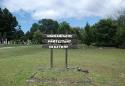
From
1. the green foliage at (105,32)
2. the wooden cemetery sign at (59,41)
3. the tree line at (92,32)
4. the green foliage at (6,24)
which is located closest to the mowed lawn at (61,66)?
the wooden cemetery sign at (59,41)

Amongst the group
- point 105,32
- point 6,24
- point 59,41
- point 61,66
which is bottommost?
point 61,66

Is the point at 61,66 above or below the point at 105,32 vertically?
below

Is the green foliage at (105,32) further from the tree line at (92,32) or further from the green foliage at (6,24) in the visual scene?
the green foliage at (6,24)

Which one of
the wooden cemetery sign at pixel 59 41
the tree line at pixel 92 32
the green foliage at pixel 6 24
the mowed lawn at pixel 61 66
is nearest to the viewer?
the mowed lawn at pixel 61 66

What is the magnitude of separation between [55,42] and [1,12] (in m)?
96.6

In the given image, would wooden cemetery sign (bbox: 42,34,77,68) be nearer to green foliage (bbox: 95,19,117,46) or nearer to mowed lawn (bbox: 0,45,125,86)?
mowed lawn (bbox: 0,45,125,86)

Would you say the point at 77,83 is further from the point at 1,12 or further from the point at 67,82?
the point at 1,12

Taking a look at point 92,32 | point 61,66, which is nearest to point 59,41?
point 61,66

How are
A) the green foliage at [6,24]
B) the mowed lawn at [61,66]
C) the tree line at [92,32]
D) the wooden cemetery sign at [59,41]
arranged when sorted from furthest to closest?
the green foliage at [6,24] < the tree line at [92,32] < the wooden cemetery sign at [59,41] < the mowed lawn at [61,66]

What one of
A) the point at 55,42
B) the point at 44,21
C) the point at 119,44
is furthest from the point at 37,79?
the point at 44,21

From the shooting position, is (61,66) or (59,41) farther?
(61,66)

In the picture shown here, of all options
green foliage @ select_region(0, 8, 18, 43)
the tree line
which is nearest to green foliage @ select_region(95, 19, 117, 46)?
the tree line

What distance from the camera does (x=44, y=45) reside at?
1812 centimetres

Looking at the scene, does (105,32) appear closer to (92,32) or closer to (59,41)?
(92,32)
